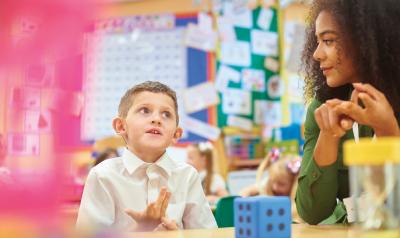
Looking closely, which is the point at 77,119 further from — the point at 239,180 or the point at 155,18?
the point at 155,18

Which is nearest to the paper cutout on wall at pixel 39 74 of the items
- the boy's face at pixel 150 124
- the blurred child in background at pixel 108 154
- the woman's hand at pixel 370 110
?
the woman's hand at pixel 370 110

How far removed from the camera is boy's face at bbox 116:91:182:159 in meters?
1.19

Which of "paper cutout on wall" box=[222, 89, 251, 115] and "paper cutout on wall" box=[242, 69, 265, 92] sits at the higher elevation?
"paper cutout on wall" box=[242, 69, 265, 92]

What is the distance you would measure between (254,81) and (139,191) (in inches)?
138

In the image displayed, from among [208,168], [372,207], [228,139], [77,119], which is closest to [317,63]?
[372,207]

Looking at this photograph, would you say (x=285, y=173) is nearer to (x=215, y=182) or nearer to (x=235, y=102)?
(x=215, y=182)

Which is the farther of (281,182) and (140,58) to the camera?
(140,58)

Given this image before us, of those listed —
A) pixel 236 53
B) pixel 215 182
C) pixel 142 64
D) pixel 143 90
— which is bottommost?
pixel 215 182

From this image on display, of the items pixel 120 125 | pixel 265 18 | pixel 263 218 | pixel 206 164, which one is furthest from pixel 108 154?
pixel 263 218

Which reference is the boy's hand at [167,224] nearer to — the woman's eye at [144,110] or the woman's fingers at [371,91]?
the woman's eye at [144,110]

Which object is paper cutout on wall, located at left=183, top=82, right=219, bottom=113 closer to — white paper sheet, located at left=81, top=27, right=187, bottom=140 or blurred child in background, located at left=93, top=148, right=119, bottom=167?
white paper sheet, located at left=81, top=27, right=187, bottom=140

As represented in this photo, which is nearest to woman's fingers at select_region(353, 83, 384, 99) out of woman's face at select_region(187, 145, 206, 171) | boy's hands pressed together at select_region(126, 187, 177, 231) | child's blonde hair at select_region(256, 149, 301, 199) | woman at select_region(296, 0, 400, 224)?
woman at select_region(296, 0, 400, 224)

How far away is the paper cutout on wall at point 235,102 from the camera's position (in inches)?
177

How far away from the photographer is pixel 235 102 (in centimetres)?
452
